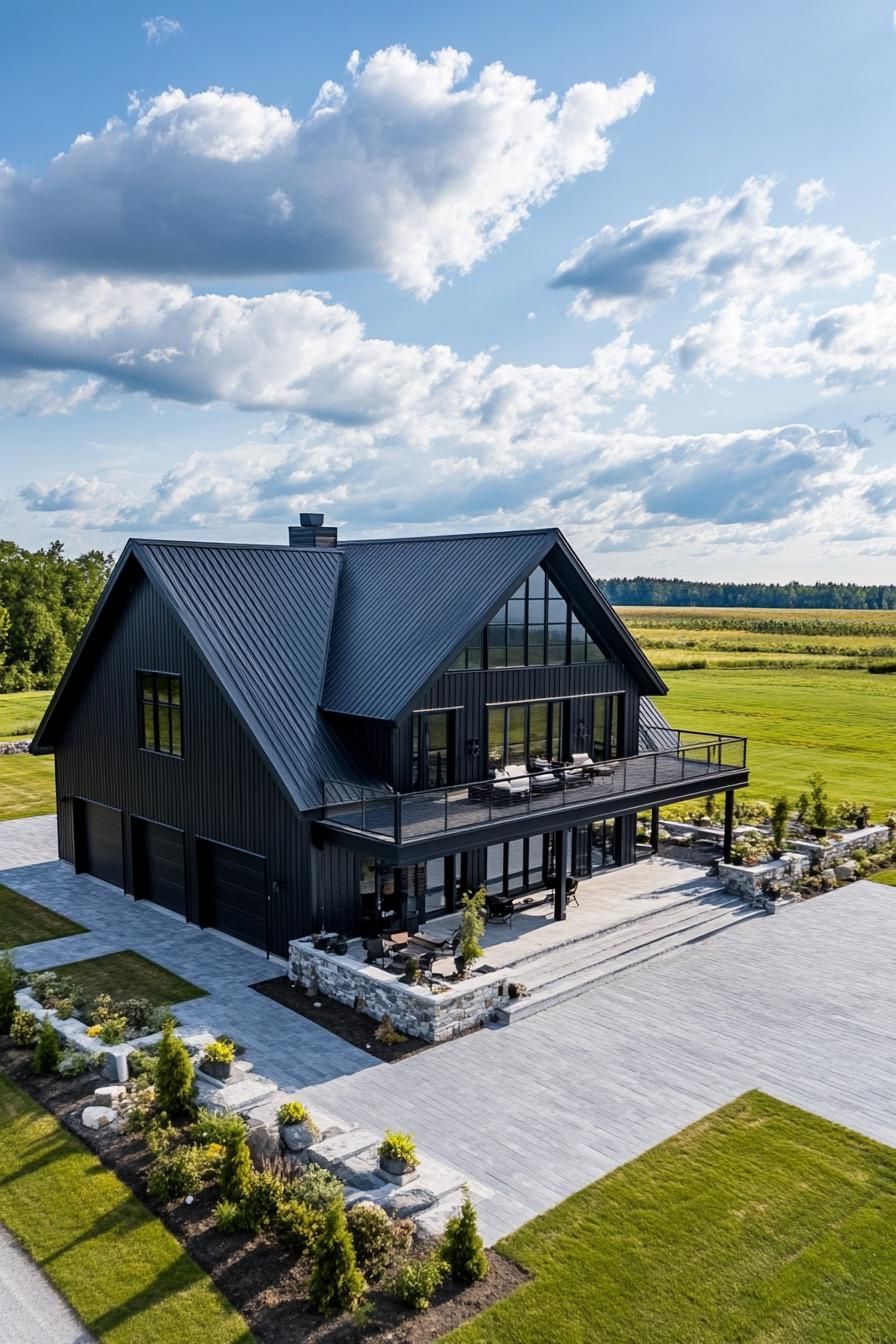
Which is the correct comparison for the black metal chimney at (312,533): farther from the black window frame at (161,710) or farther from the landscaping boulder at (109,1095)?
the landscaping boulder at (109,1095)

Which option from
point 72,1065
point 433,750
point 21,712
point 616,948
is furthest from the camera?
point 21,712

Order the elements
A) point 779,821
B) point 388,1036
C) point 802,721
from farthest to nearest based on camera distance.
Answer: point 802,721 → point 779,821 → point 388,1036

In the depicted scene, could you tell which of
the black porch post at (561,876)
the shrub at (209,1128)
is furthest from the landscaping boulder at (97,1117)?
the black porch post at (561,876)

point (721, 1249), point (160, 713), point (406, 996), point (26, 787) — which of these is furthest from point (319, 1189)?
point (26, 787)

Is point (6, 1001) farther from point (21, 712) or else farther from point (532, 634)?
point (21, 712)

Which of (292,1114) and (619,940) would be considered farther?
(619,940)

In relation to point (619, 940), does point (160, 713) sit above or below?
above
